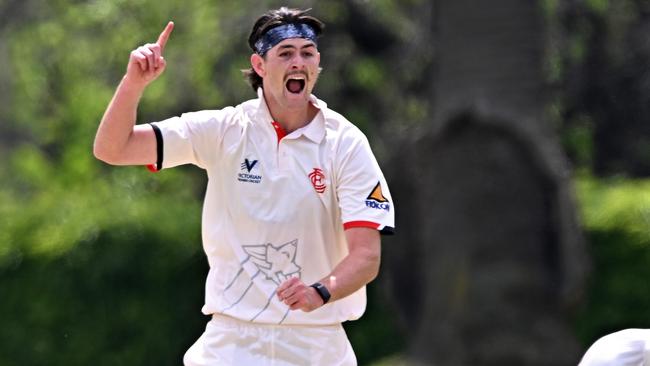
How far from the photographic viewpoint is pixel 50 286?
13.0 m

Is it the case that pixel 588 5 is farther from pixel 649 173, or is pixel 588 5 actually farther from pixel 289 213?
pixel 289 213

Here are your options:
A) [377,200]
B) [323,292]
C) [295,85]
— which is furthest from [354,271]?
[295,85]

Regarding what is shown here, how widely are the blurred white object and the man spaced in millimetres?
807

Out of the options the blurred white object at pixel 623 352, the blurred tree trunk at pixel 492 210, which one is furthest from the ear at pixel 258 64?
the blurred tree trunk at pixel 492 210

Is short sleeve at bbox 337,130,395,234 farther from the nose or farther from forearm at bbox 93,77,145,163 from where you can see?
forearm at bbox 93,77,145,163

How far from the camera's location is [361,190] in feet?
17.7

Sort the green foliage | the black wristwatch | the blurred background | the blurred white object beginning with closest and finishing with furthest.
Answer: the blurred white object, the black wristwatch, the green foliage, the blurred background

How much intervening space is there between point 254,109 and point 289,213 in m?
0.42

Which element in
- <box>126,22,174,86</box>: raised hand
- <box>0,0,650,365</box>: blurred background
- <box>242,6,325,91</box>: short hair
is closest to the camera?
<box>126,22,174,86</box>: raised hand

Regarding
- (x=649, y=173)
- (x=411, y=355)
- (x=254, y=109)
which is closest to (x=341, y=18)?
(x=649, y=173)

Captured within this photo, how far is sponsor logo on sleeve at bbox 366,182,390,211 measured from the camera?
537 cm

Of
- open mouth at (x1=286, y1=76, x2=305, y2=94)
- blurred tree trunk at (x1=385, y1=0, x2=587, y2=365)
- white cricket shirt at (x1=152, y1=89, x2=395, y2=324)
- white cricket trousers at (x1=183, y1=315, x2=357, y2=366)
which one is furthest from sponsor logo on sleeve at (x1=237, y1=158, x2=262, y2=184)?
blurred tree trunk at (x1=385, y1=0, x2=587, y2=365)

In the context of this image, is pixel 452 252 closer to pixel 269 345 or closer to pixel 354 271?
pixel 269 345

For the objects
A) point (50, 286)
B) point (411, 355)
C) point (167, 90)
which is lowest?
point (411, 355)
